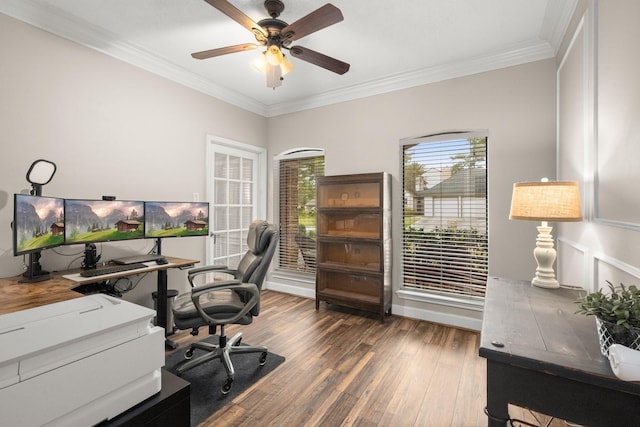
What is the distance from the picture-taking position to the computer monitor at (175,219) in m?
2.68

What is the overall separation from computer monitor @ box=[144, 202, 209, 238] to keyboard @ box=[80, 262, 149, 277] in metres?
0.37

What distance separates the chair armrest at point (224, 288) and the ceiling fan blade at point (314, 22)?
180 centimetres

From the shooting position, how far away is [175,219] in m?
2.84

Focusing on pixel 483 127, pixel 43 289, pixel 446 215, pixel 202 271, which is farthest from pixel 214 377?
pixel 483 127

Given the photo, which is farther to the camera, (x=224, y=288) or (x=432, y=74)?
(x=432, y=74)

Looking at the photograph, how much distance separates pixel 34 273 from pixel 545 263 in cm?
331

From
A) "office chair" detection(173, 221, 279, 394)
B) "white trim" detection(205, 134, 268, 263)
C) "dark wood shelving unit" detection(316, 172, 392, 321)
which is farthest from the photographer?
"white trim" detection(205, 134, 268, 263)

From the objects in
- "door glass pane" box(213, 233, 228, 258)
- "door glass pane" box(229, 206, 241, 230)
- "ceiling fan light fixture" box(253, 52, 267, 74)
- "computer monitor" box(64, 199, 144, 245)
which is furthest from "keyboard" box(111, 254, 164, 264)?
"ceiling fan light fixture" box(253, 52, 267, 74)

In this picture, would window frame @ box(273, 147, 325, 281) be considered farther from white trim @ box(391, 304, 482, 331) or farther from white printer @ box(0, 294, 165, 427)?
white printer @ box(0, 294, 165, 427)

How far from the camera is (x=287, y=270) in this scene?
4.28 metres

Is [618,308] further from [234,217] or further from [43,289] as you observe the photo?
Result: [234,217]

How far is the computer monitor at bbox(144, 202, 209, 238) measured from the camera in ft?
8.79

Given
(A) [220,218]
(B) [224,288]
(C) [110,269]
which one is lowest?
(B) [224,288]

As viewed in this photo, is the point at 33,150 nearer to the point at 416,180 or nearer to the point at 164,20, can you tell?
the point at 164,20
